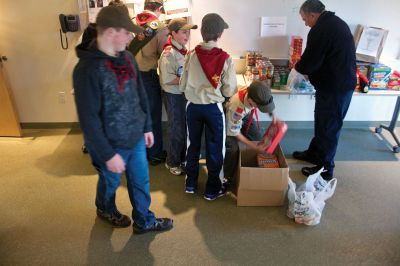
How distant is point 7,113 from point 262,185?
106 inches

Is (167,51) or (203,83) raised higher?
(167,51)

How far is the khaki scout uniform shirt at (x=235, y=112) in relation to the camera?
2250mm

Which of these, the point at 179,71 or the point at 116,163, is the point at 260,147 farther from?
the point at 116,163

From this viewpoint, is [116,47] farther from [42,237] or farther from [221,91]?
[42,237]

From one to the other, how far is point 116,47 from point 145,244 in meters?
1.26

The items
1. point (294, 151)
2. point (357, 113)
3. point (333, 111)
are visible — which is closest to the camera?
point (333, 111)

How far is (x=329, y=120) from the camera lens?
8.62ft

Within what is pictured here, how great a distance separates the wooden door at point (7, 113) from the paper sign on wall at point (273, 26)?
2.56m

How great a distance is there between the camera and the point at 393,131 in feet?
11.3

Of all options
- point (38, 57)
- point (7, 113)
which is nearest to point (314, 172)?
point (38, 57)

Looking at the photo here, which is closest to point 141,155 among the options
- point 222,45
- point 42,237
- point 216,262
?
point 216,262

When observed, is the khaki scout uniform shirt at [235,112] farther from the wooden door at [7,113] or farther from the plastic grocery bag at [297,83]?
the wooden door at [7,113]

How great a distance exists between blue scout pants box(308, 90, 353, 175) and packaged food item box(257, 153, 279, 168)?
19.1 inches

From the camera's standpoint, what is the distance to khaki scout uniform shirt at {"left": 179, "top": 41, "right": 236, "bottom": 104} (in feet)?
7.08
